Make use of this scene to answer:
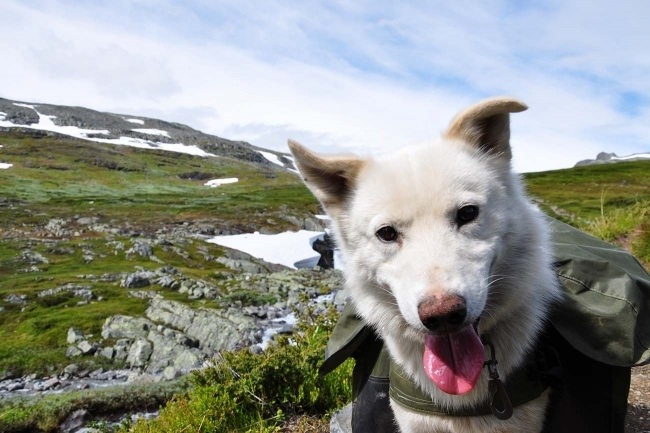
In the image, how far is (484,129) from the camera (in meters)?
3.86

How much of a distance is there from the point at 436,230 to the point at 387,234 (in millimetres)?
363

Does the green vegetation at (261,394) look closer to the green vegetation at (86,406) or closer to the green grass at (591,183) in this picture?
the green vegetation at (86,406)

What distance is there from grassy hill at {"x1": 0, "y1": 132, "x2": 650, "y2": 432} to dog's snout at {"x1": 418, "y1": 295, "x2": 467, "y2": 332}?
3070 mm

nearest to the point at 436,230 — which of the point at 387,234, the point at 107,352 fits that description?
the point at 387,234

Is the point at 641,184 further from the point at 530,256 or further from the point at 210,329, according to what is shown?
the point at 530,256

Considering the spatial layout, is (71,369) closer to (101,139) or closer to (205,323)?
(205,323)

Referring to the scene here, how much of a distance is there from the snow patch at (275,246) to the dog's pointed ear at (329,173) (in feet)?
128

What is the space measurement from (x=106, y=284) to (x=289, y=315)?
41.2 feet

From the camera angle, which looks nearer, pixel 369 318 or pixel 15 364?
pixel 369 318

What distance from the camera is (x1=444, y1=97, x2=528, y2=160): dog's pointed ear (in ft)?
12.3

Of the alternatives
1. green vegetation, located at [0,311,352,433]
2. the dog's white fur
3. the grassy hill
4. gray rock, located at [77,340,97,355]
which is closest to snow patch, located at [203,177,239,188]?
the grassy hill

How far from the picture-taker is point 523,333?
362 cm

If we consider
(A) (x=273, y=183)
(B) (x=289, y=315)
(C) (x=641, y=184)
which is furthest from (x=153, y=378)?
(A) (x=273, y=183)

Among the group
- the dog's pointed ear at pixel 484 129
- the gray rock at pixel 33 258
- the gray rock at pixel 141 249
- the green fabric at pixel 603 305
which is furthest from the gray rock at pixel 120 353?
the gray rock at pixel 33 258
